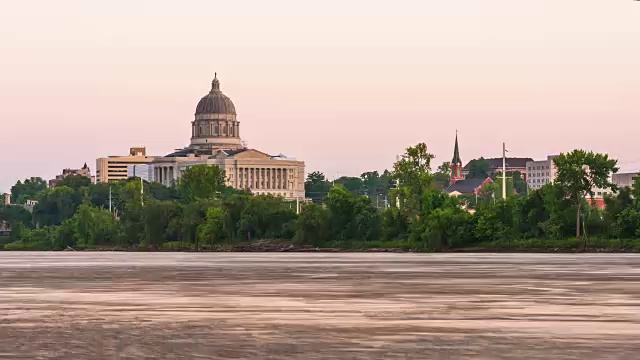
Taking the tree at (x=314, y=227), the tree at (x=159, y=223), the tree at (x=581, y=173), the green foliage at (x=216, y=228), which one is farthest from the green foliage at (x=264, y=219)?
the tree at (x=581, y=173)

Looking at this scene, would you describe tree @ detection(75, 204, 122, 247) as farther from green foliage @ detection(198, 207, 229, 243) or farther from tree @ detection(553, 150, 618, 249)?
tree @ detection(553, 150, 618, 249)

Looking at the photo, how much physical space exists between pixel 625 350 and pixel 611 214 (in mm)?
93704

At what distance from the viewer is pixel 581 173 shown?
380 ft

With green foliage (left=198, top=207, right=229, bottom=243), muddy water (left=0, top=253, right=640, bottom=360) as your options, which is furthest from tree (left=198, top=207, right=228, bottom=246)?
muddy water (left=0, top=253, right=640, bottom=360)

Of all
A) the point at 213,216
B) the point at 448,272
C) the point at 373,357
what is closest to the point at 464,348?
the point at 373,357

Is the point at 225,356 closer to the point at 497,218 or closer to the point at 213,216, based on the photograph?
the point at 497,218

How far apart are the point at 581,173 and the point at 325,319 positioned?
3342 inches

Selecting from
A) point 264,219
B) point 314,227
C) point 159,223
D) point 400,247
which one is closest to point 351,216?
point 314,227

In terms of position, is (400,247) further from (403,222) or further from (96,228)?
(96,228)

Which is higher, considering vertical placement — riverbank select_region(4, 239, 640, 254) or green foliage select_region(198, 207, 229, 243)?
green foliage select_region(198, 207, 229, 243)

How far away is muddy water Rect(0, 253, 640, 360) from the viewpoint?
27.0 m

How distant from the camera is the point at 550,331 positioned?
30.3m

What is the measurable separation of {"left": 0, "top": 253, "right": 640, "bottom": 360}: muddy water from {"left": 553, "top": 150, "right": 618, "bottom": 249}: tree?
63.1 meters

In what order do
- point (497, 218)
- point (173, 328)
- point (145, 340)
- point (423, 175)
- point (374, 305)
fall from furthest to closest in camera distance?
point (423, 175), point (497, 218), point (374, 305), point (173, 328), point (145, 340)
